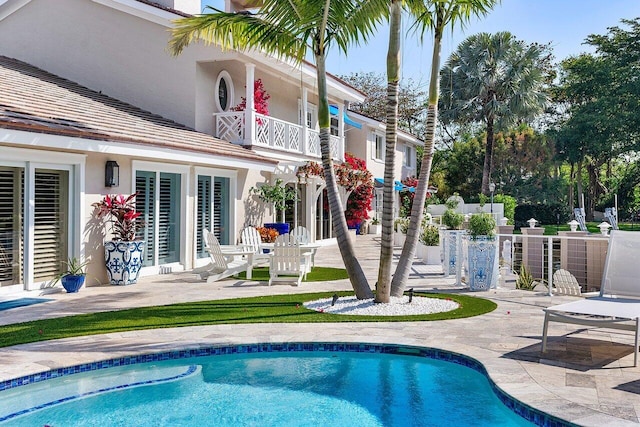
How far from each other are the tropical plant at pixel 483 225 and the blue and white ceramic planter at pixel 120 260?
26.4ft

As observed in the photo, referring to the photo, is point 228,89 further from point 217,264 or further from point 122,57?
point 217,264

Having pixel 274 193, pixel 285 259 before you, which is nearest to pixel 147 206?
pixel 285 259

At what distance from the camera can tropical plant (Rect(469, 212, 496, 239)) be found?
13180 mm

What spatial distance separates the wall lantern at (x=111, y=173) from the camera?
13977 mm

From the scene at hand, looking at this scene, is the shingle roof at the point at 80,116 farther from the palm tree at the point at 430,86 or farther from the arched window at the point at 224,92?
the palm tree at the point at 430,86

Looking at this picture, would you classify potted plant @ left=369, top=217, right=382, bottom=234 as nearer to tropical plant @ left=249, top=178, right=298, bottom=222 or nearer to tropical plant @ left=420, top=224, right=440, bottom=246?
tropical plant @ left=249, top=178, right=298, bottom=222

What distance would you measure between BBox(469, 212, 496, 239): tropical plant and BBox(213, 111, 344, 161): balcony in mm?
8984

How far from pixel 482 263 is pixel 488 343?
5366 mm

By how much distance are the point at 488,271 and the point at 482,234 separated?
905 mm

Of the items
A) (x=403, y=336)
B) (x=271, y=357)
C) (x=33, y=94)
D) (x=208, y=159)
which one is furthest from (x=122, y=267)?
(x=403, y=336)

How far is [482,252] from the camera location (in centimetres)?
1340

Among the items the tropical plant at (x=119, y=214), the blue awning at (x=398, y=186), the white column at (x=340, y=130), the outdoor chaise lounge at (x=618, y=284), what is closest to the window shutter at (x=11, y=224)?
the tropical plant at (x=119, y=214)

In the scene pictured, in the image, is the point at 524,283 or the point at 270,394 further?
the point at 524,283

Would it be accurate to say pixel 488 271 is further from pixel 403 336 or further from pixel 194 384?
pixel 194 384
